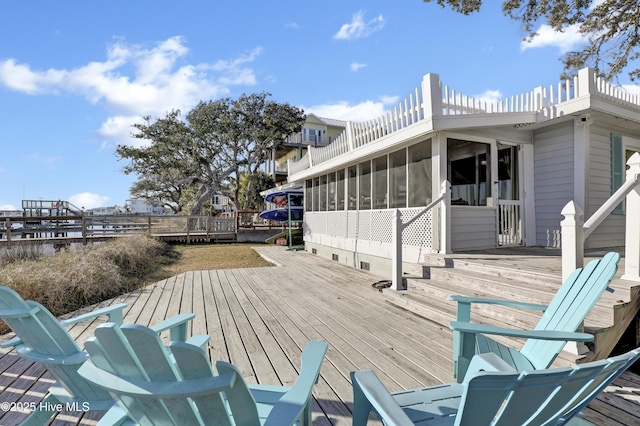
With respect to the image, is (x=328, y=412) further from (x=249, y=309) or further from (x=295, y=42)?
(x=295, y=42)

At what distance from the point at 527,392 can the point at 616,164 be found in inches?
300

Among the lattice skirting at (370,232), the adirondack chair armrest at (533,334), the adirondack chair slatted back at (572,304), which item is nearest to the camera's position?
the adirondack chair armrest at (533,334)

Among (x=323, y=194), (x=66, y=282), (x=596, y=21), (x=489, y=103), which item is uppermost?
(x=596, y=21)

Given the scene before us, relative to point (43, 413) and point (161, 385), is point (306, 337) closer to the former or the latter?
point (43, 413)

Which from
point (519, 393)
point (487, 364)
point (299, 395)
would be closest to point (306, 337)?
point (299, 395)

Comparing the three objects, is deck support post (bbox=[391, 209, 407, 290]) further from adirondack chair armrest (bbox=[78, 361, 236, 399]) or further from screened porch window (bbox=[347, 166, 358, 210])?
adirondack chair armrest (bbox=[78, 361, 236, 399])

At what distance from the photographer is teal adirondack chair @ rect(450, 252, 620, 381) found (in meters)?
1.87

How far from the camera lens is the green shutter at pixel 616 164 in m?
6.17

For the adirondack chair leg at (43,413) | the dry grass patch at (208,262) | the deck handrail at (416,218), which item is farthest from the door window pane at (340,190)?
the adirondack chair leg at (43,413)

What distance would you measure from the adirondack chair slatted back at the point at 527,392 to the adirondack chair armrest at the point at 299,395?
51 centimetres

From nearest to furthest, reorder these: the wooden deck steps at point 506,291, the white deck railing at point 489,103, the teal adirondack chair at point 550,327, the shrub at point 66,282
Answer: the teal adirondack chair at point 550,327
the wooden deck steps at point 506,291
the shrub at point 66,282
the white deck railing at point 489,103

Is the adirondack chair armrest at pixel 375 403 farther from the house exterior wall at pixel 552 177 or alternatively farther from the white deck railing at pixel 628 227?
the house exterior wall at pixel 552 177

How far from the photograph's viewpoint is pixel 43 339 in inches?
59.2

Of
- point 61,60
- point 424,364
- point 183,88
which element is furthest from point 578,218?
point 183,88
